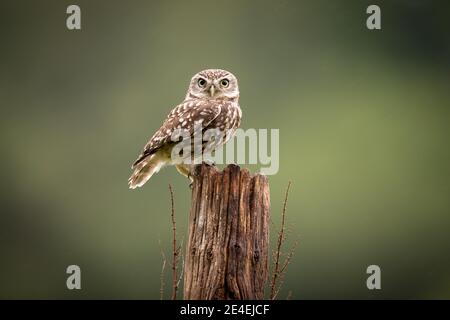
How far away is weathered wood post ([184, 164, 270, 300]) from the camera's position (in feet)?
25.1

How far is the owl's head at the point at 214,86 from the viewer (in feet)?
36.3

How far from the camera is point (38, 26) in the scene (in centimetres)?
5503

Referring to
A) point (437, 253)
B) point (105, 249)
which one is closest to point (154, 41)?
point (105, 249)

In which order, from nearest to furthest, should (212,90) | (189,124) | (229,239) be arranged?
(229,239) < (189,124) < (212,90)

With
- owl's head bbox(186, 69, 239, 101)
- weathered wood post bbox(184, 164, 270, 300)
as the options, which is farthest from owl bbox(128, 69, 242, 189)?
weathered wood post bbox(184, 164, 270, 300)

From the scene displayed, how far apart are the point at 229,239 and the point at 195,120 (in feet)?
9.66

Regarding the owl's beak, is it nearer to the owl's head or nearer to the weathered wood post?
the owl's head

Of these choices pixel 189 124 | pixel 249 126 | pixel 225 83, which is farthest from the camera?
pixel 249 126

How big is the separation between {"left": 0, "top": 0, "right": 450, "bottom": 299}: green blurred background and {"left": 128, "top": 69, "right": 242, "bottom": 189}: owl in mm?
12529

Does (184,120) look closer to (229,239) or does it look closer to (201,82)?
(201,82)

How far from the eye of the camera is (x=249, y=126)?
3000 centimetres

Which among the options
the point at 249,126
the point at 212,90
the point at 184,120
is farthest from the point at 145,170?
the point at 249,126

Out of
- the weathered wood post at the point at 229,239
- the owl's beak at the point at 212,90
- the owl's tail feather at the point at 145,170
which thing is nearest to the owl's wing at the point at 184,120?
the owl's tail feather at the point at 145,170

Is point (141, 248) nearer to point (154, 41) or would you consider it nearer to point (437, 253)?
point (437, 253)
